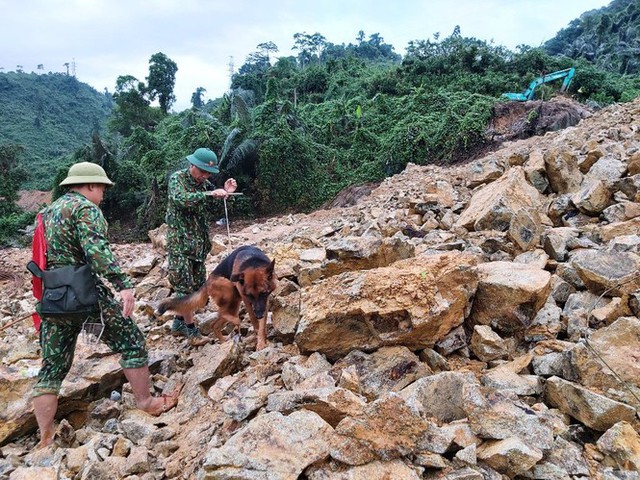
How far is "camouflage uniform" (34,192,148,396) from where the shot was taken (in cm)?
242

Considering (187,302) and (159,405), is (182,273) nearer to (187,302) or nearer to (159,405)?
(187,302)

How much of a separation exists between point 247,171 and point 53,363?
13.0 metres

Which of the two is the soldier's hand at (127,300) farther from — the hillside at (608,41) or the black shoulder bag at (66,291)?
the hillside at (608,41)

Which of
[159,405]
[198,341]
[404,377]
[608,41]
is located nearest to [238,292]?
[198,341]

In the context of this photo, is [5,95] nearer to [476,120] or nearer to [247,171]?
[247,171]

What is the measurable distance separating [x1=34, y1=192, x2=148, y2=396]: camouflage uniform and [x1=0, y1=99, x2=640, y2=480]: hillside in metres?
0.42

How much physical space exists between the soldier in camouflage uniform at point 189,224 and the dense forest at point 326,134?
10.8 m

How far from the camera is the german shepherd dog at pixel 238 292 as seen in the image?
3.03m

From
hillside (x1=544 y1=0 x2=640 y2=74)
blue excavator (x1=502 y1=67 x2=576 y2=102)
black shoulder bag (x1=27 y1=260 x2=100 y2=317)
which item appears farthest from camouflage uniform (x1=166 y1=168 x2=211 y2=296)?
hillside (x1=544 y1=0 x2=640 y2=74)

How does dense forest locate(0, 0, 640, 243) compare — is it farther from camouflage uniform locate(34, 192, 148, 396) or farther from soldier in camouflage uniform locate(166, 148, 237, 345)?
camouflage uniform locate(34, 192, 148, 396)

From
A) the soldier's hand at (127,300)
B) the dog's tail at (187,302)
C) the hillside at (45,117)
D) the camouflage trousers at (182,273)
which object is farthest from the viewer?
the hillside at (45,117)

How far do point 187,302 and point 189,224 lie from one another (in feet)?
2.22

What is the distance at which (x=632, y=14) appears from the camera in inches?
1444

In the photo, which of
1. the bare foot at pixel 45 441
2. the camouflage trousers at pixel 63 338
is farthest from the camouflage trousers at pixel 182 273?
the bare foot at pixel 45 441
